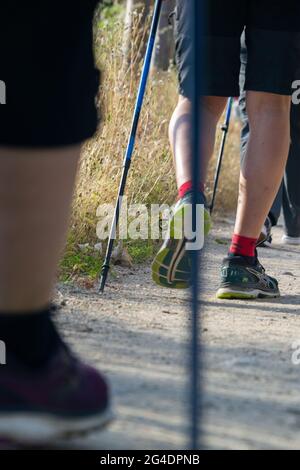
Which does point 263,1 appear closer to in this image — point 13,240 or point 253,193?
point 253,193

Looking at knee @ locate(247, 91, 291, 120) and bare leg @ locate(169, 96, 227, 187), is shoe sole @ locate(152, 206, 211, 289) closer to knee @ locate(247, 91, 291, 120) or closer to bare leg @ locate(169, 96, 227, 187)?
bare leg @ locate(169, 96, 227, 187)

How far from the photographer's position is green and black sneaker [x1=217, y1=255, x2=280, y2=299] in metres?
4.71

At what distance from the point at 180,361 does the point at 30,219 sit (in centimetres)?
121

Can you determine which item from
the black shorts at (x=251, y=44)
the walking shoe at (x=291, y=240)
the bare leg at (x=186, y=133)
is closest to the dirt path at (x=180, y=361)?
the bare leg at (x=186, y=133)

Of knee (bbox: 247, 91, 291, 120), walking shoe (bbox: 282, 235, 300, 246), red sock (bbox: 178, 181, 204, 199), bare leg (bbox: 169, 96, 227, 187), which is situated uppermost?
knee (bbox: 247, 91, 291, 120)

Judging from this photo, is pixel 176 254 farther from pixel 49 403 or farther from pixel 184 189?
pixel 49 403

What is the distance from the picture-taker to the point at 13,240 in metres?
2.52

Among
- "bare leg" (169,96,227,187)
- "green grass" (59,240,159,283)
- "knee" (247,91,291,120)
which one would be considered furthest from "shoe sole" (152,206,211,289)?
"green grass" (59,240,159,283)

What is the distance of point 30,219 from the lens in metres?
2.53

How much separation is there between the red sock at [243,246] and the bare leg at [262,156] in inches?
1.1

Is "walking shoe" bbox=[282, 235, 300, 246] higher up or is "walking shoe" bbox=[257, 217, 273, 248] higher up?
"walking shoe" bbox=[257, 217, 273, 248]

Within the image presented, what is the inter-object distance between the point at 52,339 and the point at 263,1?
226cm

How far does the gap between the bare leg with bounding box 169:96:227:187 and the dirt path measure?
598 mm

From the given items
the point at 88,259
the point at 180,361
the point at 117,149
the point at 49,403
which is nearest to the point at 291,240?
the point at 117,149
